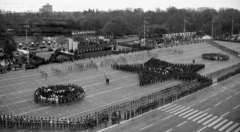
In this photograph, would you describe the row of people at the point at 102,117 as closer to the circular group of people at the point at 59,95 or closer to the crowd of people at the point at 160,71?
the circular group of people at the point at 59,95

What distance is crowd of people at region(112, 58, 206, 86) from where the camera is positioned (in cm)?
3826

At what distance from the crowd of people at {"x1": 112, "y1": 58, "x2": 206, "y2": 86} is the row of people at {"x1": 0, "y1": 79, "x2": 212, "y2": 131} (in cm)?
574

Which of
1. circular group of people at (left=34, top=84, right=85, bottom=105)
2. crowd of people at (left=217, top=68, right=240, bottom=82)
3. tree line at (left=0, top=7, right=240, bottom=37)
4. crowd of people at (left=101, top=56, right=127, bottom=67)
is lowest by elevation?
circular group of people at (left=34, top=84, right=85, bottom=105)

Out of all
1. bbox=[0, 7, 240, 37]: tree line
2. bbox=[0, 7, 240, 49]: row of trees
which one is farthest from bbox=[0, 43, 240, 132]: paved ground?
bbox=[0, 7, 240, 49]: row of trees

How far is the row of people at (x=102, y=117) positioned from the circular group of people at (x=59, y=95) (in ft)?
14.3

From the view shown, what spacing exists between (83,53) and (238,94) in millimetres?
Answer: 35086

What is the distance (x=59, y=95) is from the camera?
3062 centimetres

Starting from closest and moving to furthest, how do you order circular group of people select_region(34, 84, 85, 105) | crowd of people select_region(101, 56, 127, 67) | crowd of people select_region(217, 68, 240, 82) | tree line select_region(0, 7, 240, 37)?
circular group of people select_region(34, 84, 85, 105) < crowd of people select_region(217, 68, 240, 82) < crowd of people select_region(101, 56, 127, 67) < tree line select_region(0, 7, 240, 37)

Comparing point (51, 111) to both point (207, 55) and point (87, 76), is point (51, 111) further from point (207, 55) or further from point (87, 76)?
point (207, 55)

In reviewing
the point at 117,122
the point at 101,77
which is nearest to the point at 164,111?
the point at 117,122

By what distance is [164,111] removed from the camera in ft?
89.1

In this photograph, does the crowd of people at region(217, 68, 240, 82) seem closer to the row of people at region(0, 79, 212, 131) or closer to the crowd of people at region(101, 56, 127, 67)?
the row of people at region(0, 79, 212, 131)

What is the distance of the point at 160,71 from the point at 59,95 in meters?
18.7

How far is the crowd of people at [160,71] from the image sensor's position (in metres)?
38.3
